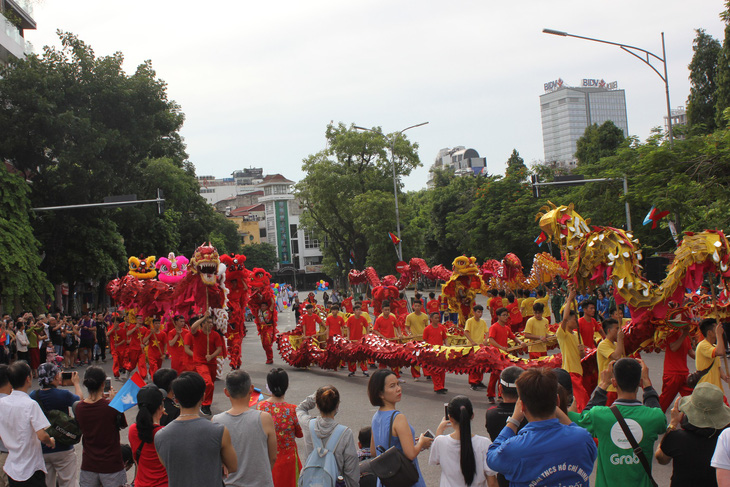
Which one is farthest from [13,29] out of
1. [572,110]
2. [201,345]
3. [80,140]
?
[572,110]

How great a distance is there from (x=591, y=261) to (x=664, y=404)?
1.86 meters

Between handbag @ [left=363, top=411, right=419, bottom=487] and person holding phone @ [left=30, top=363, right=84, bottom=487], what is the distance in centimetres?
257

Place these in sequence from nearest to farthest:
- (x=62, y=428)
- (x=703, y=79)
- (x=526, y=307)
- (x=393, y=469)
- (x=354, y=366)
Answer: (x=393, y=469)
(x=62, y=428)
(x=354, y=366)
(x=526, y=307)
(x=703, y=79)

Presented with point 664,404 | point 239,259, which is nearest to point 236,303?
point 239,259

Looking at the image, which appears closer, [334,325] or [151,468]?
[151,468]

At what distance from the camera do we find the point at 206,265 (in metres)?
10.6

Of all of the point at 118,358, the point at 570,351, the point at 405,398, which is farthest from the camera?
the point at 118,358

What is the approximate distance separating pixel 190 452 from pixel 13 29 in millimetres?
30724

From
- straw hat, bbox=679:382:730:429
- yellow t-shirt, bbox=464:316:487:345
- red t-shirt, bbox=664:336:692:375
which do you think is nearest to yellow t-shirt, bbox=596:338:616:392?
red t-shirt, bbox=664:336:692:375

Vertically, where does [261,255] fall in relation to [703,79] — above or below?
below

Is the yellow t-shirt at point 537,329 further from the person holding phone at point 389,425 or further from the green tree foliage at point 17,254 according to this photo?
the green tree foliage at point 17,254

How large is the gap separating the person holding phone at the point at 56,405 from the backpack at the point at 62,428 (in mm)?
61

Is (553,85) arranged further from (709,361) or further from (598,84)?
(709,361)

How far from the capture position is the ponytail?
4.02 m
